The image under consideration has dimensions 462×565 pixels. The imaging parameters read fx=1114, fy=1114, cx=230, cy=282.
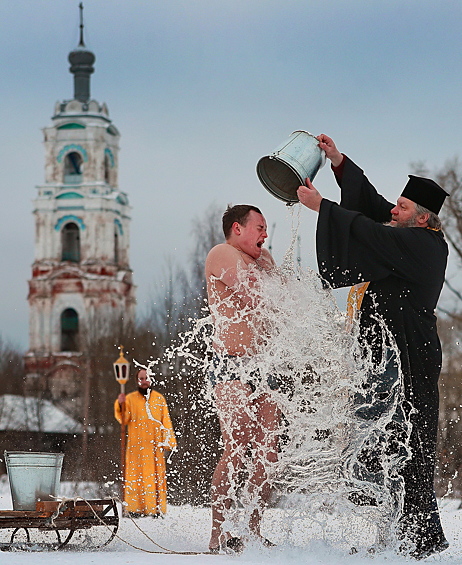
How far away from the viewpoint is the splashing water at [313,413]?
5711mm

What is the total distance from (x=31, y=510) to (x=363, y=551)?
2.00 m

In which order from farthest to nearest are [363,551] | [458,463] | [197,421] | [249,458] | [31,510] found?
[197,421]
[458,463]
[31,510]
[249,458]
[363,551]

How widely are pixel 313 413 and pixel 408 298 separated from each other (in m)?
0.79

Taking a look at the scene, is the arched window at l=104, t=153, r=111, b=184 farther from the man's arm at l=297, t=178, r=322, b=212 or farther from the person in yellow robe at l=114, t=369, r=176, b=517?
the man's arm at l=297, t=178, r=322, b=212

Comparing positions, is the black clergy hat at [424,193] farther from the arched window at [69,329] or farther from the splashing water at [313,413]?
the arched window at [69,329]

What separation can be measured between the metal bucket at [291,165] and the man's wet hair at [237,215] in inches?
6.2

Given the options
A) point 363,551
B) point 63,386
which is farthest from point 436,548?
point 63,386

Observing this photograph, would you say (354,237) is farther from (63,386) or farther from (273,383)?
(63,386)

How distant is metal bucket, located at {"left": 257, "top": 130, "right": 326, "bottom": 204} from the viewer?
233 inches

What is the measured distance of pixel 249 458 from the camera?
19.6 feet

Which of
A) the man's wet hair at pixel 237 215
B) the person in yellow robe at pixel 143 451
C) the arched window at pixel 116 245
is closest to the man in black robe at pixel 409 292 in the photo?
the man's wet hair at pixel 237 215

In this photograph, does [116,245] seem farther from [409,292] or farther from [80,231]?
[409,292]

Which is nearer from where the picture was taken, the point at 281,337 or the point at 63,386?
the point at 281,337

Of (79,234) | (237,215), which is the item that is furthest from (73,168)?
(237,215)
